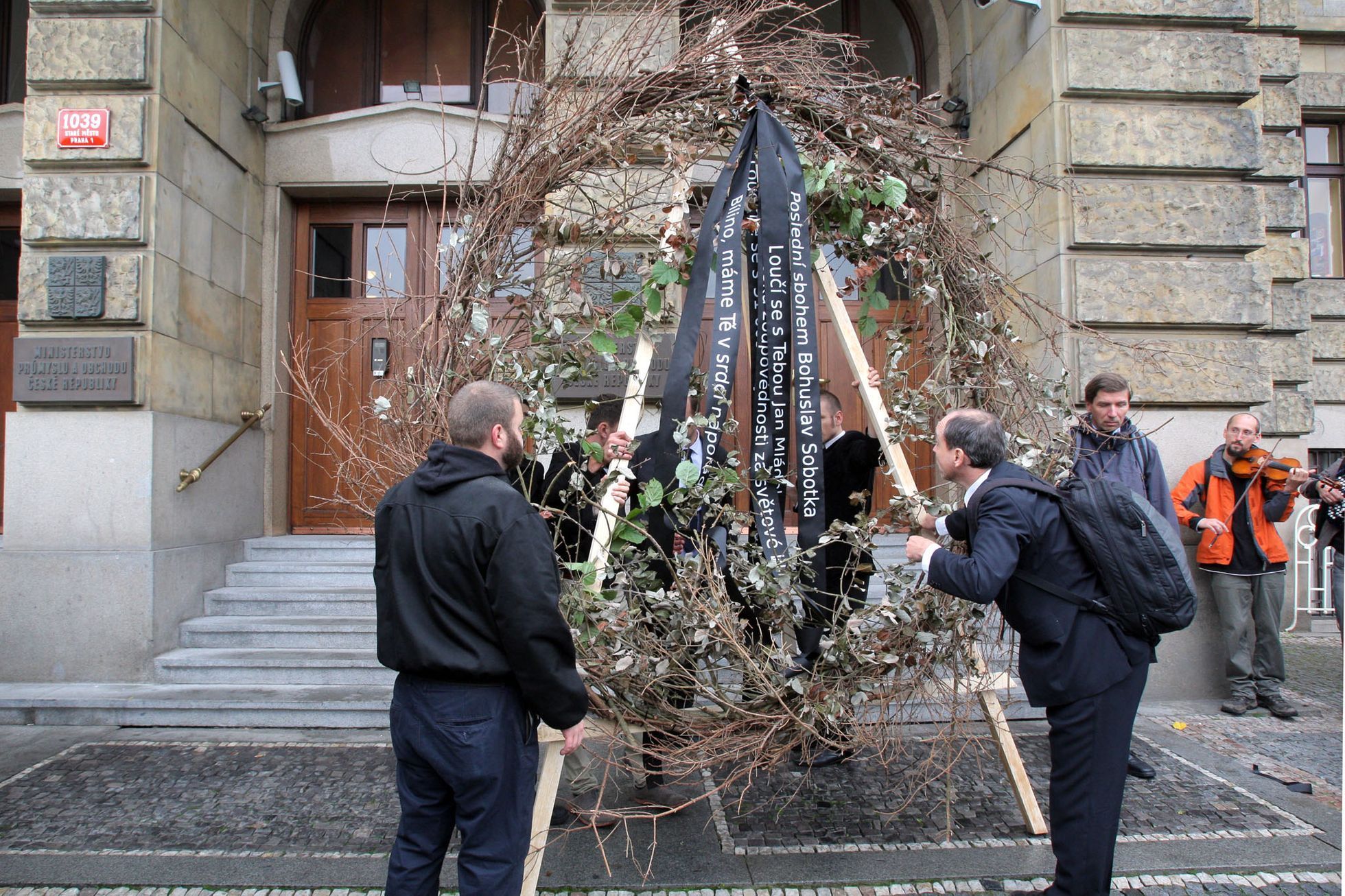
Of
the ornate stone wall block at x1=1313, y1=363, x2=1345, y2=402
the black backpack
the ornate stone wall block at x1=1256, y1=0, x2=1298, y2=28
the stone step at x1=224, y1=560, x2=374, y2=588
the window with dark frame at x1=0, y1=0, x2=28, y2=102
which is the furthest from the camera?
the ornate stone wall block at x1=1313, y1=363, x2=1345, y2=402

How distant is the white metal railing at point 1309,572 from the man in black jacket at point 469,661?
759 cm

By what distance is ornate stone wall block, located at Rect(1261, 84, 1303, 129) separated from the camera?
7.36 metres

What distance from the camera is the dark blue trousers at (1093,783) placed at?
2.66m

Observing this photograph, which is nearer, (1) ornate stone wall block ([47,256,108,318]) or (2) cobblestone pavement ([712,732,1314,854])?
(2) cobblestone pavement ([712,732,1314,854])

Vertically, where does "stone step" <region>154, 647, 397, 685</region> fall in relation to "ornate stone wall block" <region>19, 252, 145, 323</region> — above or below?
below

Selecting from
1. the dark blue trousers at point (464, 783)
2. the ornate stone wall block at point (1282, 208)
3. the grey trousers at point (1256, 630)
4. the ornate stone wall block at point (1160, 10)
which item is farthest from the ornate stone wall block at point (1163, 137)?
the dark blue trousers at point (464, 783)

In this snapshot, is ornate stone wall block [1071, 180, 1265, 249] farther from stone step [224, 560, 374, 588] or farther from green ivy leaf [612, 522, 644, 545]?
stone step [224, 560, 374, 588]

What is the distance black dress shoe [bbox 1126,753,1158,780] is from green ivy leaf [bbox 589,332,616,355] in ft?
10.6

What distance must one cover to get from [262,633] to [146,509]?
43.3 inches

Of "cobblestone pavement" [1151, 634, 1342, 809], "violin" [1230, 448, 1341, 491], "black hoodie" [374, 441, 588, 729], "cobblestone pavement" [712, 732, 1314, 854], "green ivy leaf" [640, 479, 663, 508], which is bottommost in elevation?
"cobblestone pavement" [712, 732, 1314, 854]

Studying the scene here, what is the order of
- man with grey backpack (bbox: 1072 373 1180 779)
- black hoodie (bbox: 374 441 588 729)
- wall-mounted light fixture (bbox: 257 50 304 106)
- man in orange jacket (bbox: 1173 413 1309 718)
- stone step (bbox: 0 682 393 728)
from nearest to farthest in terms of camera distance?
black hoodie (bbox: 374 441 588 729)
man with grey backpack (bbox: 1072 373 1180 779)
stone step (bbox: 0 682 393 728)
man in orange jacket (bbox: 1173 413 1309 718)
wall-mounted light fixture (bbox: 257 50 304 106)

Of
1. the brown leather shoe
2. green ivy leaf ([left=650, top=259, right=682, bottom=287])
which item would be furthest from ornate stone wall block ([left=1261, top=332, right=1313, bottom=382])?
green ivy leaf ([left=650, top=259, right=682, bottom=287])

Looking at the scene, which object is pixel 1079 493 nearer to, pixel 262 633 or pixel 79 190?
pixel 262 633

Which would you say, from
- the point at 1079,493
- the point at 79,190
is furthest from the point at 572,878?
the point at 79,190
